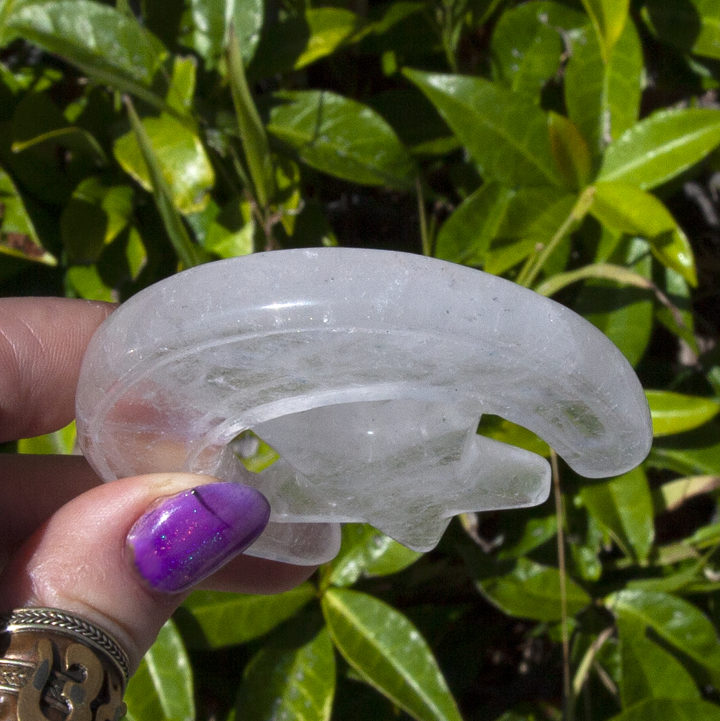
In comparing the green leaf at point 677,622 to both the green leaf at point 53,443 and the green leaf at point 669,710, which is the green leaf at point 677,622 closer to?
the green leaf at point 669,710

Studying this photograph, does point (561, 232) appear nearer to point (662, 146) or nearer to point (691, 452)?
point (662, 146)

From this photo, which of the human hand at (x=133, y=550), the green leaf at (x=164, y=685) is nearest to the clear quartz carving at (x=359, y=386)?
the human hand at (x=133, y=550)

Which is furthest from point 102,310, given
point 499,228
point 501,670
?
point 501,670

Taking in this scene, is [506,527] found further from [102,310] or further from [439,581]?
[102,310]

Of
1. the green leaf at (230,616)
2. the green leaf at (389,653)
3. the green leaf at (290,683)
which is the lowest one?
the green leaf at (290,683)

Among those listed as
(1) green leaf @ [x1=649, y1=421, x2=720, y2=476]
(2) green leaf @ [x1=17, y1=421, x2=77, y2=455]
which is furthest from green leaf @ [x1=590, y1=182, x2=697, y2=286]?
(2) green leaf @ [x1=17, y1=421, x2=77, y2=455]

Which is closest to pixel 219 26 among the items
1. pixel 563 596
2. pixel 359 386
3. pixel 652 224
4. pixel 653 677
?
pixel 652 224

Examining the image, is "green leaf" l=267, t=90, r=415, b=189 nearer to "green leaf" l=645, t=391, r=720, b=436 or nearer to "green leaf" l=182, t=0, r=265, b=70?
"green leaf" l=182, t=0, r=265, b=70
